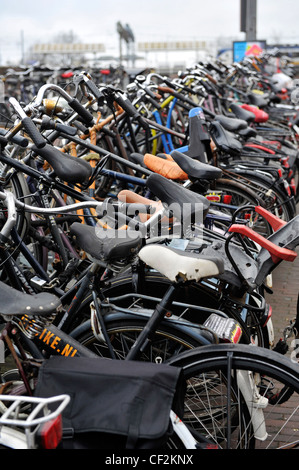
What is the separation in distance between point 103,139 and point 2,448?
3859mm

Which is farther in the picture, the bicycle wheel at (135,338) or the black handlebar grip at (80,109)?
the black handlebar grip at (80,109)

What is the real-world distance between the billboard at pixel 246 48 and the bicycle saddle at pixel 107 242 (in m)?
13.5

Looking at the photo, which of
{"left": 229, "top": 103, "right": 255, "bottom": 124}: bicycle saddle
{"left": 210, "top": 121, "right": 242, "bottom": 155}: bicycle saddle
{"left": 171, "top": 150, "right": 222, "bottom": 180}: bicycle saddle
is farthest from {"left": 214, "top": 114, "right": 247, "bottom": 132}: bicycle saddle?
{"left": 171, "top": 150, "right": 222, "bottom": 180}: bicycle saddle

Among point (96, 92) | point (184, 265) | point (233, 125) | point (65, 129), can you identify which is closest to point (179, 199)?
point (184, 265)

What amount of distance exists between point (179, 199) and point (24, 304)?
1014 millimetres

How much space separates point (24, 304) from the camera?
79.7 inches

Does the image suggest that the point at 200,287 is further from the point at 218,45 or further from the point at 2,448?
the point at 218,45

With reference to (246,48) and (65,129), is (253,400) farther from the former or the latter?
(246,48)

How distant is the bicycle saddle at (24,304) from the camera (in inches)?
79.2

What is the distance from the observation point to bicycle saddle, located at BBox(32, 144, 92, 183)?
9.77 feet

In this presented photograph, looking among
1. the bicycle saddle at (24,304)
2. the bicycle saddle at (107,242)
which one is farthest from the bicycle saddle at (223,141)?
the bicycle saddle at (24,304)

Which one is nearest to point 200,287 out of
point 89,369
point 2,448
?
point 89,369

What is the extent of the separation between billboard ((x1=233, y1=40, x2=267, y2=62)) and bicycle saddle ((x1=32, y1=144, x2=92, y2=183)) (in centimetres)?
1289

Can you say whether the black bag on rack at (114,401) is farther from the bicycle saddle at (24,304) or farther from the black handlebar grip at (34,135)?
the black handlebar grip at (34,135)
